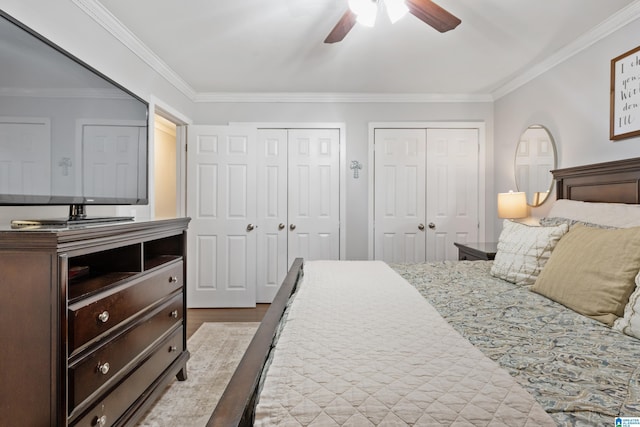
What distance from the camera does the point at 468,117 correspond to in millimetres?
4168

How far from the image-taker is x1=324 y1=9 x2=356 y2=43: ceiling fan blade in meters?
1.99

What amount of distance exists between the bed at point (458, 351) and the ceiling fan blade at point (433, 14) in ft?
4.15

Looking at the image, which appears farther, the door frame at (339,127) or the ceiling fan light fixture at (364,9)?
the door frame at (339,127)

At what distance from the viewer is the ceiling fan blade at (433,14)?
1.80m

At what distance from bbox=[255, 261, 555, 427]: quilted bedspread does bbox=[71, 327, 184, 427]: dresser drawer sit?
2.90ft

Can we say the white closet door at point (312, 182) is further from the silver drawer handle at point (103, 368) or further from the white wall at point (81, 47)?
the silver drawer handle at point (103, 368)

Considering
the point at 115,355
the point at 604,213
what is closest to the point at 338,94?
the point at 604,213

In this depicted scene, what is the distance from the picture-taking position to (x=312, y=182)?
162 inches

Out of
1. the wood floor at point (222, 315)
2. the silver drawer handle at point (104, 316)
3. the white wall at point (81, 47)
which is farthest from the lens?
the wood floor at point (222, 315)

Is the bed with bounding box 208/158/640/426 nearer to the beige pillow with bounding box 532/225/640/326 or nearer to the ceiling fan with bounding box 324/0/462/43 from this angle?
the beige pillow with bounding box 532/225/640/326

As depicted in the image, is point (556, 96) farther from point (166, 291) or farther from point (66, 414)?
point (66, 414)

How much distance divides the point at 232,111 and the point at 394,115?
1.91 m

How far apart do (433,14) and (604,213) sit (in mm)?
1444

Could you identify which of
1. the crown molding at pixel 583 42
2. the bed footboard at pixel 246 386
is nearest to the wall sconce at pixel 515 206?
the crown molding at pixel 583 42
